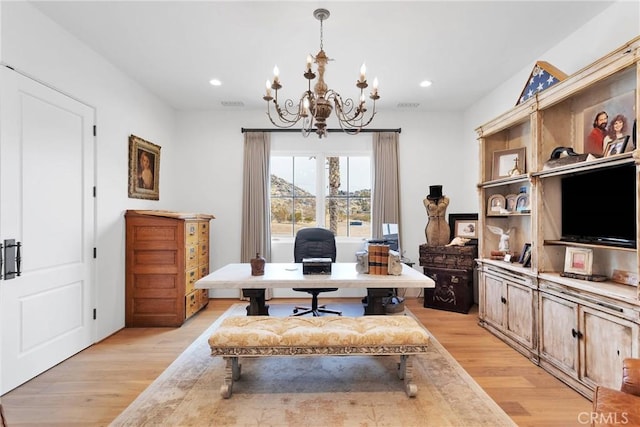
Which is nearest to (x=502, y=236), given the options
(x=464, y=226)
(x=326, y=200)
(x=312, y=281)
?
(x=464, y=226)

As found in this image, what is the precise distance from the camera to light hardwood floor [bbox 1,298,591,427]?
2076mm

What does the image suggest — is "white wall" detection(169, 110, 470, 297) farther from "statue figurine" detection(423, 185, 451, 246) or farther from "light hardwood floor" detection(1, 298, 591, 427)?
"light hardwood floor" detection(1, 298, 591, 427)

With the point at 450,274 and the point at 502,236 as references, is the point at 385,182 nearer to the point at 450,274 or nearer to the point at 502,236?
the point at 450,274

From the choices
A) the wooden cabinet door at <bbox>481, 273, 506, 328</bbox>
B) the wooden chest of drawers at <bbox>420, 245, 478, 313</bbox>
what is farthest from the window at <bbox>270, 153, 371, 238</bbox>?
the wooden cabinet door at <bbox>481, 273, 506, 328</bbox>

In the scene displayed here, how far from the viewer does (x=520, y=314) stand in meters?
2.97

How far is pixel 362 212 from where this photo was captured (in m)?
5.11

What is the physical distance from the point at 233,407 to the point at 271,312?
6.97 ft

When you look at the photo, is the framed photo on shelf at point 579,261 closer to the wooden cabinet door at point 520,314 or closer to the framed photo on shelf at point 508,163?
the wooden cabinet door at point 520,314

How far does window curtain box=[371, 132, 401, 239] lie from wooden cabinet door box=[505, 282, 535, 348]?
2.00 m

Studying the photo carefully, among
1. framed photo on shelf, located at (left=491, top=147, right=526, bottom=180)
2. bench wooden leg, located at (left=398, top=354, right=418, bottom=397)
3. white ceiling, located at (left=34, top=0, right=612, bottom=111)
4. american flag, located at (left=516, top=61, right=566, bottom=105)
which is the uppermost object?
white ceiling, located at (left=34, top=0, right=612, bottom=111)

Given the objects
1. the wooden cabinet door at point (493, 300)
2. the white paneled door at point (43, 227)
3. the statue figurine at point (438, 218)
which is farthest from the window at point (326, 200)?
the white paneled door at point (43, 227)

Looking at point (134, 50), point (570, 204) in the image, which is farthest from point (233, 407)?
point (134, 50)

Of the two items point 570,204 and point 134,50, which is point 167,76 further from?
point 570,204

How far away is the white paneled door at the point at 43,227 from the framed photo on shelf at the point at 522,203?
14.5ft
